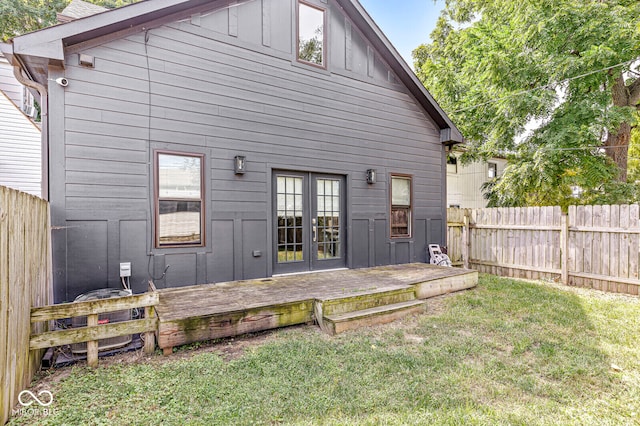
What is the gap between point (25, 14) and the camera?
12.4 meters

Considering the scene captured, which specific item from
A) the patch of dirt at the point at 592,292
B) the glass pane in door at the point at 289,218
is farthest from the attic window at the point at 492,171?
the glass pane in door at the point at 289,218

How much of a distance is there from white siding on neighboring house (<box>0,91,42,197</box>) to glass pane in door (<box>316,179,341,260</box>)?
26.6 ft

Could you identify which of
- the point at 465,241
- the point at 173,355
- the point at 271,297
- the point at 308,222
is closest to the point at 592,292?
the point at 465,241

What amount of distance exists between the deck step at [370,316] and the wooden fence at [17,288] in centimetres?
278

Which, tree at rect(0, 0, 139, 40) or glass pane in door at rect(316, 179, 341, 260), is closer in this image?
glass pane in door at rect(316, 179, 341, 260)

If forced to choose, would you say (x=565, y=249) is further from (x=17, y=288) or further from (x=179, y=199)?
(x=17, y=288)

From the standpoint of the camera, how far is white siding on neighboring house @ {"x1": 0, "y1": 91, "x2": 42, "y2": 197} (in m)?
8.15

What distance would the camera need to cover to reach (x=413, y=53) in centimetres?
1702

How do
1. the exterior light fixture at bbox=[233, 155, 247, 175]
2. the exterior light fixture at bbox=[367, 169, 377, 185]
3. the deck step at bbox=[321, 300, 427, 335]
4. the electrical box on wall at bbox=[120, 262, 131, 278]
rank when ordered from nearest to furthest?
the deck step at bbox=[321, 300, 427, 335] → the electrical box on wall at bbox=[120, 262, 131, 278] → the exterior light fixture at bbox=[233, 155, 247, 175] → the exterior light fixture at bbox=[367, 169, 377, 185]

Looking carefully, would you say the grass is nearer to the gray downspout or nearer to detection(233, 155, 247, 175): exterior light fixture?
the gray downspout

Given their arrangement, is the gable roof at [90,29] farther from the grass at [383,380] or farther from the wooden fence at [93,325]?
the grass at [383,380]

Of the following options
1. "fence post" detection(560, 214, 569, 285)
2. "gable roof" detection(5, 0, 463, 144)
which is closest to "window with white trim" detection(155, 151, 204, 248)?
"gable roof" detection(5, 0, 463, 144)

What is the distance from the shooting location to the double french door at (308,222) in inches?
221

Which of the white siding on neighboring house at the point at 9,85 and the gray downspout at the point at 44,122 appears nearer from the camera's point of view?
the gray downspout at the point at 44,122
